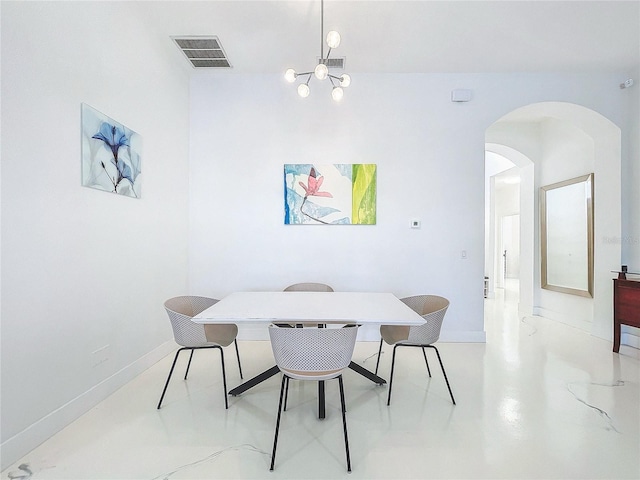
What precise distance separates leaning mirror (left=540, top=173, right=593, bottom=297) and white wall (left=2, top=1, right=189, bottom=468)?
17.8 ft

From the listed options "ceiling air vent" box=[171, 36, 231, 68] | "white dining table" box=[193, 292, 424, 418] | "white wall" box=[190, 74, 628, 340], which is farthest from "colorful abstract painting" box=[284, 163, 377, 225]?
"ceiling air vent" box=[171, 36, 231, 68]

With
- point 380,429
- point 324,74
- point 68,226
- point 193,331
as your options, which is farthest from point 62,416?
point 324,74

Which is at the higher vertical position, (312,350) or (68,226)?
(68,226)

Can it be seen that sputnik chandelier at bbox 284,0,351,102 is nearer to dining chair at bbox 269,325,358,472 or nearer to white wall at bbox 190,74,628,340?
white wall at bbox 190,74,628,340

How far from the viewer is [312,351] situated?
5.44 ft

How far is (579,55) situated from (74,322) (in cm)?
538

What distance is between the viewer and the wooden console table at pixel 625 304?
10.3 feet

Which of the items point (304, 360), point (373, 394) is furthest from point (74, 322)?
point (373, 394)

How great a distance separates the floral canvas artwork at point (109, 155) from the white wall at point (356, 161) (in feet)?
3.41

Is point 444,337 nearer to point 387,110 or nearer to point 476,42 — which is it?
point 387,110

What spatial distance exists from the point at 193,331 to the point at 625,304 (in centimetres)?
438

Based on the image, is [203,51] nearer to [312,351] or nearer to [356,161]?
[356,161]

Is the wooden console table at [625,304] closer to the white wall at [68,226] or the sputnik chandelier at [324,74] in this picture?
the sputnik chandelier at [324,74]

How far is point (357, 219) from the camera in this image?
3646 millimetres
